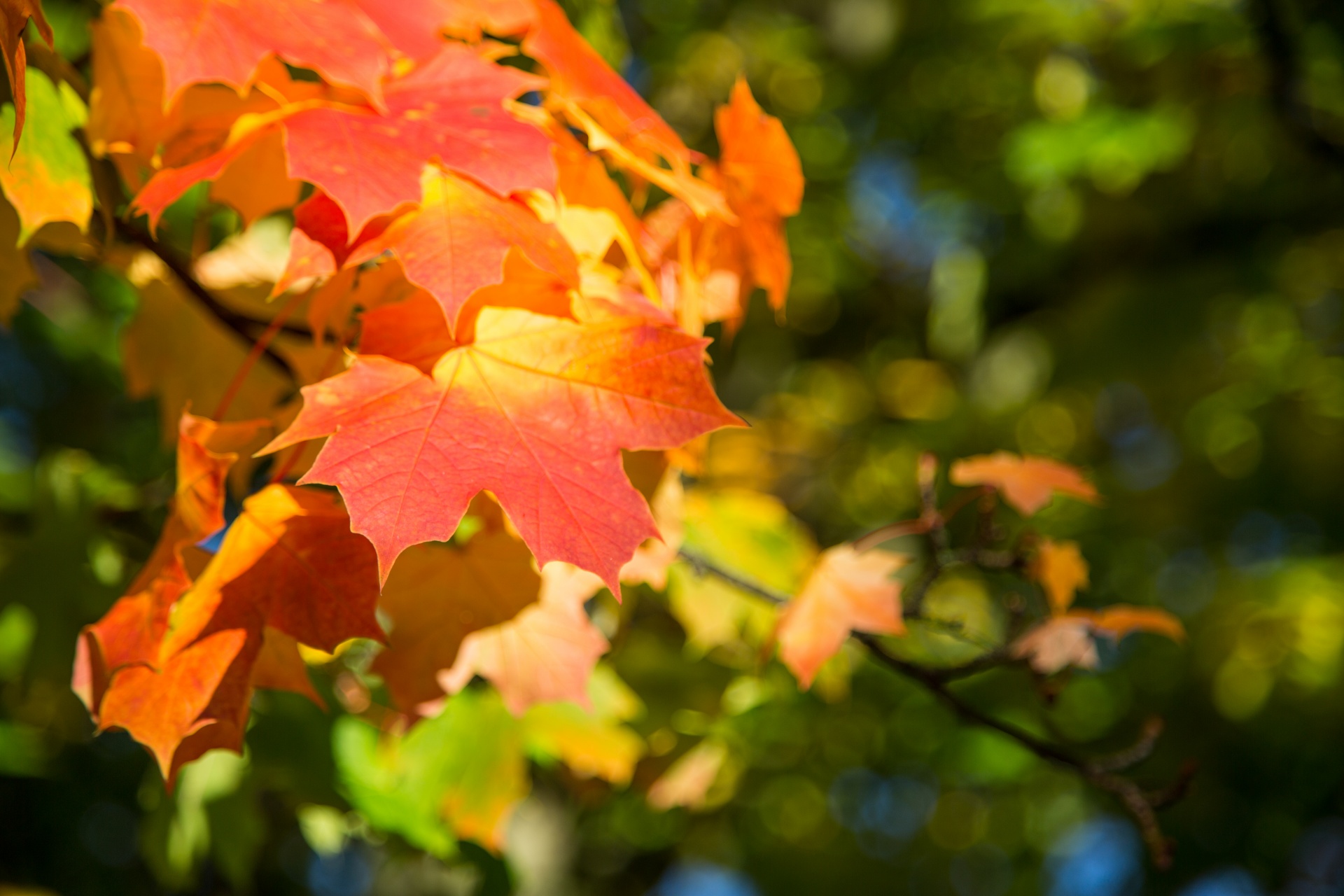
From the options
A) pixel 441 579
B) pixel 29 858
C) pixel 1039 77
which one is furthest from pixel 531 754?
pixel 1039 77

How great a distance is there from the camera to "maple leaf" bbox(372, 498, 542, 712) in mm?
1173

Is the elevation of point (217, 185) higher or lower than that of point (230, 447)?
higher

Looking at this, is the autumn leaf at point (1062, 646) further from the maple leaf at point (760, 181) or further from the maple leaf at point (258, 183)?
the maple leaf at point (258, 183)

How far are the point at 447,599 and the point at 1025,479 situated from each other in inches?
30.0

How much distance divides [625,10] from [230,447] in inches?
133

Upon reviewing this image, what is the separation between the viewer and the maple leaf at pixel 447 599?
3.85ft

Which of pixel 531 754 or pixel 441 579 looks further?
pixel 531 754

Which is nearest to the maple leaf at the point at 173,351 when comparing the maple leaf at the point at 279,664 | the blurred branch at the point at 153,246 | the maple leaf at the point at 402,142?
the blurred branch at the point at 153,246

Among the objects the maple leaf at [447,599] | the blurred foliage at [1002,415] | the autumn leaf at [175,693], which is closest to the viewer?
the autumn leaf at [175,693]

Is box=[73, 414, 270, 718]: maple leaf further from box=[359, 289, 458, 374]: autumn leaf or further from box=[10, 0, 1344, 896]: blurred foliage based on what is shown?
box=[10, 0, 1344, 896]: blurred foliage

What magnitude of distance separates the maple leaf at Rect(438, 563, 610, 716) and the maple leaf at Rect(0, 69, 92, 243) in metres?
0.70

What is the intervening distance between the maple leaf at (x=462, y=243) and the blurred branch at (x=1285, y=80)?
2.71 metres

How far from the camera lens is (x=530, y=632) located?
1397mm

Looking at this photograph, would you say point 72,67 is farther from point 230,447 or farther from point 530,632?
point 530,632
